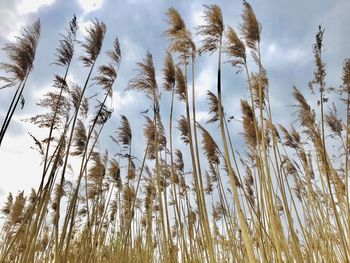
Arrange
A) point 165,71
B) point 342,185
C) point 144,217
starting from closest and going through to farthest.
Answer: point 165,71 < point 342,185 < point 144,217

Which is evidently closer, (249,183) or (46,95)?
(46,95)

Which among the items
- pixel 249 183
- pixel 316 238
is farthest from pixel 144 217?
pixel 316 238

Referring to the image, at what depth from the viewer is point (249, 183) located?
20.0 feet

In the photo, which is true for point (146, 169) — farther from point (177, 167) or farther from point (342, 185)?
point (342, 185)

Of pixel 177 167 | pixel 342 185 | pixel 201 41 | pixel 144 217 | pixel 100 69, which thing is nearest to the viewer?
pixel 201 41

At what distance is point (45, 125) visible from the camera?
362cm

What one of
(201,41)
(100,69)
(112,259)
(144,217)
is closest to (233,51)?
(201,41)

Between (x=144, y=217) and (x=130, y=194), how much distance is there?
1858 millimetres

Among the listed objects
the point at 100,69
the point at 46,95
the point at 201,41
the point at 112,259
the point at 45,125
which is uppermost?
the point at 100,69

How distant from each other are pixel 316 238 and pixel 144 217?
12.4ft

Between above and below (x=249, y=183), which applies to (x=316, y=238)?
below

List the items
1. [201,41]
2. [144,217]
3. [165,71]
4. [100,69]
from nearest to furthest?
[201,41], [165,71], [100,69], [144,217]

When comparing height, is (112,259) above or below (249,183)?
below

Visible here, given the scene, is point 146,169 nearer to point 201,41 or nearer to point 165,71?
point 165,71
